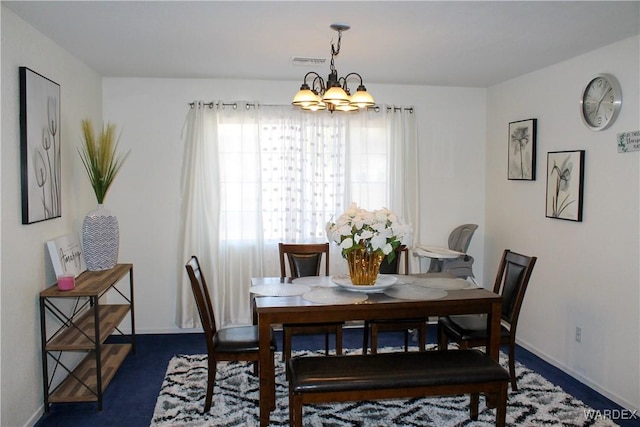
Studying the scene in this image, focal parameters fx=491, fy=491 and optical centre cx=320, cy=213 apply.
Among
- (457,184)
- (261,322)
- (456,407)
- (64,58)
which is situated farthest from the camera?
(457,184)

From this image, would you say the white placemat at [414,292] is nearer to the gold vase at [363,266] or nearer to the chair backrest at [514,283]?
the gold vase at [363,266]

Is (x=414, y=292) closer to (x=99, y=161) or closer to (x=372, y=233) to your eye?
(x=372, y=233)

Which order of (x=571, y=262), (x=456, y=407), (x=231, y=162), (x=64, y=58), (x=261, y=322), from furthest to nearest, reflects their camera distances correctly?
(x=231, y=162) → (x=571, y=262) → (x=64, y=58) → (x=456, y=407) → (x=261, y=322)

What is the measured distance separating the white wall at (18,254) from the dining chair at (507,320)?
271 cm

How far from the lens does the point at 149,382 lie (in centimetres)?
364

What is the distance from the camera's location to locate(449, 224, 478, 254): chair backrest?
4645 millimetres

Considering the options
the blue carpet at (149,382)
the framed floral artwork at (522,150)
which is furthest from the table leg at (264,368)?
the framed floral artwork at (522,150)

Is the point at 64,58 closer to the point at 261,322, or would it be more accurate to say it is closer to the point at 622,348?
the point at 261,322

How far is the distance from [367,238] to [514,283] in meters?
1.16

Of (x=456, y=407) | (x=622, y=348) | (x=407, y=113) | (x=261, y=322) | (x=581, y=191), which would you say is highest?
(x=407, y=113)

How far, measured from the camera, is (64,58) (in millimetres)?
3576

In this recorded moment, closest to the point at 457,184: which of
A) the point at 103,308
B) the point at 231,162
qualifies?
the point at 231,162

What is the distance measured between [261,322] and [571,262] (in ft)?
8.22

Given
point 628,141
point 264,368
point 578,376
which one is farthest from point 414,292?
point 628,141
